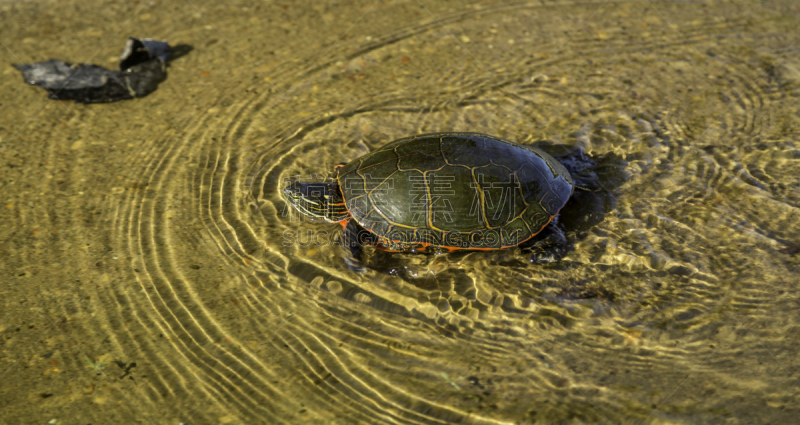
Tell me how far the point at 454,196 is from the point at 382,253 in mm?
850

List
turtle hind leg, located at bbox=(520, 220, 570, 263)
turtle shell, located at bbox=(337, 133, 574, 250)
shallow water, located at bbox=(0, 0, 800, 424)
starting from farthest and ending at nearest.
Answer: turtle hind leg, located at bbox=(520, 220, 570, 263)
turtle shell, located at bbox=(337, 133, 574, 250)
shallow water, located at bbox=(0, 0, 800, 424)

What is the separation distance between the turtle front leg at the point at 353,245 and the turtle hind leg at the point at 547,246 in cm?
142

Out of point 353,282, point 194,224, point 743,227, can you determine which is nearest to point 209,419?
point 353,282

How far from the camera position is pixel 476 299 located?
367cm

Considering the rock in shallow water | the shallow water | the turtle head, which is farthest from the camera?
the rock in shallow water

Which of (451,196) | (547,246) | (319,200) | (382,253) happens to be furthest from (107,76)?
(547,246)

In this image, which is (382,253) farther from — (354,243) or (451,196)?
(451,196)

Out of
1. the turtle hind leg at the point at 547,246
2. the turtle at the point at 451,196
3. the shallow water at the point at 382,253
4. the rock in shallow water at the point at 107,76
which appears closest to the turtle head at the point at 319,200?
the turtle at the point at 451,196

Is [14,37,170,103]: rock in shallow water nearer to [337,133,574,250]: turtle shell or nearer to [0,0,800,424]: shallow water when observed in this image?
[0,0,800,424]: shallow water

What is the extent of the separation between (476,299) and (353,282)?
3.31ft

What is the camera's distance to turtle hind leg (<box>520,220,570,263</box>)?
3.90 metres

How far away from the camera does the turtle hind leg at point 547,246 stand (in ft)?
12.8

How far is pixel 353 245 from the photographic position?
3.99m

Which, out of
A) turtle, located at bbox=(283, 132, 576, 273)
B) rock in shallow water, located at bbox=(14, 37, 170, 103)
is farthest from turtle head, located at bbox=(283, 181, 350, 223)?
rock in shallow water, located at bbox=(14, 37, 170, 103)
